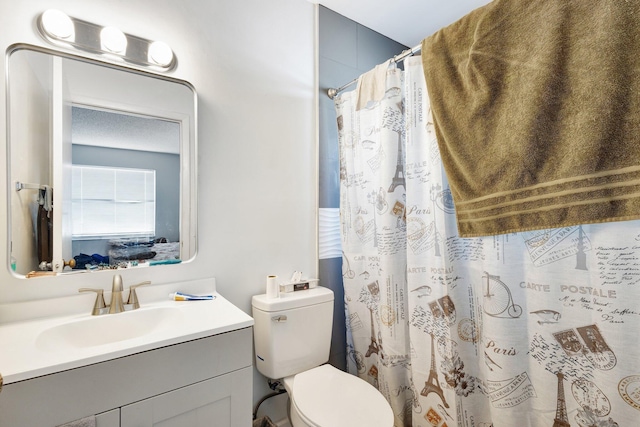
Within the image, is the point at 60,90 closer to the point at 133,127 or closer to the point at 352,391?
the point at 133,127

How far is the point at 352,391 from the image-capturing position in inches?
51.6

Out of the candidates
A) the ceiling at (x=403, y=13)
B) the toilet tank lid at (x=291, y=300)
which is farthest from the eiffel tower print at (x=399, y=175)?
the ceiling at (x=403, y=13)

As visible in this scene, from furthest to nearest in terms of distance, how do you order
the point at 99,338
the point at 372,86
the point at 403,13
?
the point at 403,13 → the point at 372,86 → the point at 99,338

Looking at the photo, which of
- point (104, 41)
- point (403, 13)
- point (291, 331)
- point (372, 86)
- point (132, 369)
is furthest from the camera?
point (403, 13)

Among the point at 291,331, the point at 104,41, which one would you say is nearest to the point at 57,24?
the point at 104,41

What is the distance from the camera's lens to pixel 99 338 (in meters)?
1.10

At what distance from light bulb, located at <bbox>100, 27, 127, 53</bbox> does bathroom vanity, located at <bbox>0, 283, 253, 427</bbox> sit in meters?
1.05

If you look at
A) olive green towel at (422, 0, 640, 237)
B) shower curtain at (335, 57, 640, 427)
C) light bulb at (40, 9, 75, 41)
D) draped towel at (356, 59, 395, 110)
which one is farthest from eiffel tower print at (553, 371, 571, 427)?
light bulb at (40, 9, 75, 41)

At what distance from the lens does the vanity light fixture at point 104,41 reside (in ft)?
3.64

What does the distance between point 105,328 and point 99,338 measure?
0.12 ft

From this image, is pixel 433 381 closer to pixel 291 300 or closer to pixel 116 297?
pixel 291 300

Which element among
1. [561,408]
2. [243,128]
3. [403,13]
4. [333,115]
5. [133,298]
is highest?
[403,13]

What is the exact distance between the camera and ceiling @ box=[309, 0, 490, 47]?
1763 mm

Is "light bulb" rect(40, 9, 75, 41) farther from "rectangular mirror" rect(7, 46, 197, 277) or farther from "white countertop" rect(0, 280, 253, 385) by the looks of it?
"white countertop" rect(0, 280, 253, 385)
